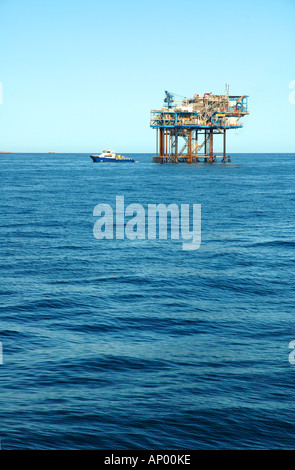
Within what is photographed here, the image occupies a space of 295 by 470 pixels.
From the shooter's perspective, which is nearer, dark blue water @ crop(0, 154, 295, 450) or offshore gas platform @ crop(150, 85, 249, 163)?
dark blue water @ crop(0, 154, 295, 450)

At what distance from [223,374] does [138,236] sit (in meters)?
28.8

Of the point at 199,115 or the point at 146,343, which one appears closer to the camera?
the point at 146,343

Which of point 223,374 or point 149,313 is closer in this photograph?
point 223,374

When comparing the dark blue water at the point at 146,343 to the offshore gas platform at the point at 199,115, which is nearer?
the dark blue water at the point at 146,343

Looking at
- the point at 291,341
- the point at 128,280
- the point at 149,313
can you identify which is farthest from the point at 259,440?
the point at 128,280

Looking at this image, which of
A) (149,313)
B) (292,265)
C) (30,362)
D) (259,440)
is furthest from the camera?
(292,265)

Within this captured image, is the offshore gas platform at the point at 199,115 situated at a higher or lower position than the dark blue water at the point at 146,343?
higher

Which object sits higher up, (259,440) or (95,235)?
(95,235)

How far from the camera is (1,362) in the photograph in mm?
21297

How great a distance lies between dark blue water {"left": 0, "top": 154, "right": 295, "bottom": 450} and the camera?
17172 millimetres

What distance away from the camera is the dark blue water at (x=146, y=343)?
56.3 ft

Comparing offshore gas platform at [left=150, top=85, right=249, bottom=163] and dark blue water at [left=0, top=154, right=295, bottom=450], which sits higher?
offshore gas platform at [left=150, top=85, right=249, bottom=163]

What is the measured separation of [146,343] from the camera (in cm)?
2344
